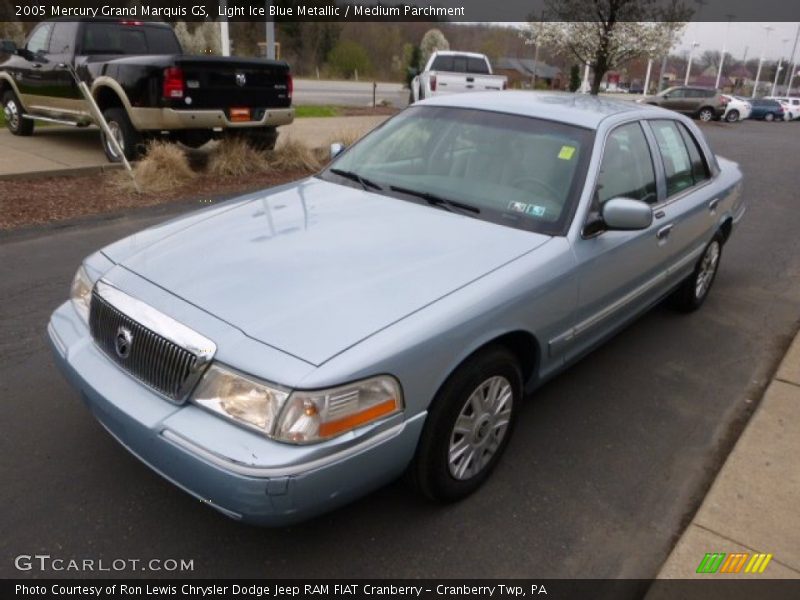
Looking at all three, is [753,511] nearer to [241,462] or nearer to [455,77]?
[241,462]

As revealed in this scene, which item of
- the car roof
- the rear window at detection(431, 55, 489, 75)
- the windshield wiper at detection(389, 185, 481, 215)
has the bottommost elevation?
the windshield wiper at detection(389, 185, 481, 215)

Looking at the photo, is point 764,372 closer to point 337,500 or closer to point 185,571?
point 337,500

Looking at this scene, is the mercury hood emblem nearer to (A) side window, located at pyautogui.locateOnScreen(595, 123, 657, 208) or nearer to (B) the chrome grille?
(B) the chrome grille

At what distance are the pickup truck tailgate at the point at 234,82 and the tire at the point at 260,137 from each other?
1.86 ft

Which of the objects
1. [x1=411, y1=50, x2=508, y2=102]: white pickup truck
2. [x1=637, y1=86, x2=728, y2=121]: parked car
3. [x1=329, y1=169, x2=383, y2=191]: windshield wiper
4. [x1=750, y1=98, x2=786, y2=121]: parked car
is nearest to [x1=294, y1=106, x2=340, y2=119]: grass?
[x1=411, y1=50, x2=508, y2=102]: white pickup truck

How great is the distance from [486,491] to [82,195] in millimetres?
6622

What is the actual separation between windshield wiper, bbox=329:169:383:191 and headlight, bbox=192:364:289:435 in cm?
168

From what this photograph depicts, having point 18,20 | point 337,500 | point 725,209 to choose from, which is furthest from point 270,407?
point 18,20

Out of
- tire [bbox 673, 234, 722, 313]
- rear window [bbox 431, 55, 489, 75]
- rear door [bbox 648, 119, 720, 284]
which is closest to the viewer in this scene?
rear door [bbox 648, 119, 720, 284]

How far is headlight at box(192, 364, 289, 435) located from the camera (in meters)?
2.07

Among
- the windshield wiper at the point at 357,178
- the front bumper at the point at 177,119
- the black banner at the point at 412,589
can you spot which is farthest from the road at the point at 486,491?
the front bumper at the point at 177,119

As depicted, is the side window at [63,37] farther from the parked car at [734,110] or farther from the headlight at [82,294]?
the parked car at [734,110]

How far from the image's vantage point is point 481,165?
11.2 ft

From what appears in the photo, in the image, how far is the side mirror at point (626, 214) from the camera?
2990 mm
